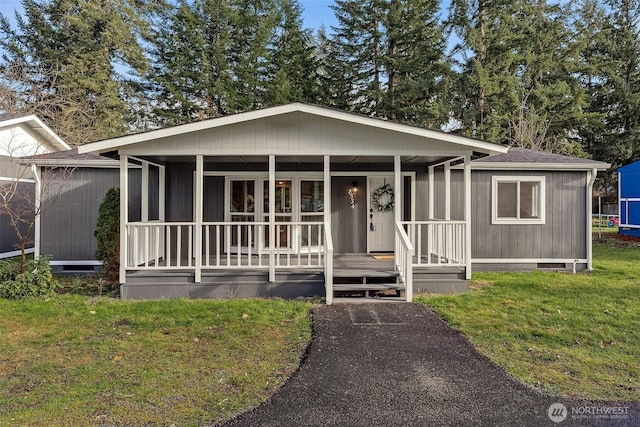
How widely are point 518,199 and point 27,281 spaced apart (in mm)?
9886

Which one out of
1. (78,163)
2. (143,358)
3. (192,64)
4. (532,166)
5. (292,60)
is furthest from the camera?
(292,60)

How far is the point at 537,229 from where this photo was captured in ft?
30.3

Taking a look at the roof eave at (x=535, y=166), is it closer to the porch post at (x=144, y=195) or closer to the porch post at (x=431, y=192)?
the porch post at (x=431, y=192)

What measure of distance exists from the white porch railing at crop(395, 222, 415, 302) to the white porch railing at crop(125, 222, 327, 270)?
4.35 ft

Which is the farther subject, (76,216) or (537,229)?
(537,229)

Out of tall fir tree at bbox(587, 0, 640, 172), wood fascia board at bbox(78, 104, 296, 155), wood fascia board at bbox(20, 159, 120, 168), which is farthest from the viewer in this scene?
tall fir tree at bbox(587, 0, 640, 172)

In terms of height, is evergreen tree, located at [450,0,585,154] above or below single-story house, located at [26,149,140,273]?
above

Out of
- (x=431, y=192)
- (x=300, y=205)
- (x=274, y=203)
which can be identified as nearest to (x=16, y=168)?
(x=300, y=205)

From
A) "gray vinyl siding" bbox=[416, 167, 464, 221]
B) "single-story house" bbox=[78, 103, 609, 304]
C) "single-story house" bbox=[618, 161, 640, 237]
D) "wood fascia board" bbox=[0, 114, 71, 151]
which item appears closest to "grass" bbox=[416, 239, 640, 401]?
"single-story house" bbox=[78, 103, 609, 304]

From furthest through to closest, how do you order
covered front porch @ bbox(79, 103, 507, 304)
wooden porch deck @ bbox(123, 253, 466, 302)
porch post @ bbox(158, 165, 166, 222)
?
porch post @ bbox(158, 165, 166, 222)
wooden porch deck @ bbox(123, 253, 466, 302)
covered front porch @ bbox(79, 103, 507, 304)

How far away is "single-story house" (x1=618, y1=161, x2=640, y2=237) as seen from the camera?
16.4 meters

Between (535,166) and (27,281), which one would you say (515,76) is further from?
(27,281)

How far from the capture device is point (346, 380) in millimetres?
3707

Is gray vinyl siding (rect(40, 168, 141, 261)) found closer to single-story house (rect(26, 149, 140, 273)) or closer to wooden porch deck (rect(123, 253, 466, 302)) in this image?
single-story house (rect(26, 149, 140, 273))
